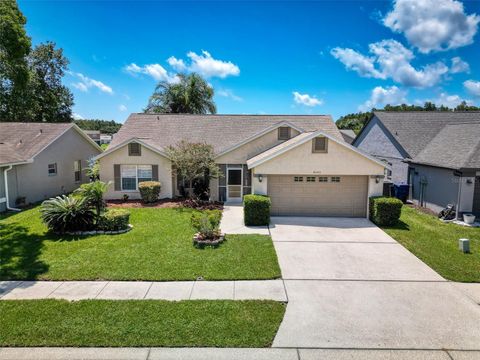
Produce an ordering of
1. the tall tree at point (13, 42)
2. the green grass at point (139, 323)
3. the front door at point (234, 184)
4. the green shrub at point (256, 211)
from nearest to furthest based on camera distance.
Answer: the green grass at point (139, 323) → the tall tree at point (13, 42) → the green shrub at point (256, 211) → the front door at point (234, 184)

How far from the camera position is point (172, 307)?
698 centimetres

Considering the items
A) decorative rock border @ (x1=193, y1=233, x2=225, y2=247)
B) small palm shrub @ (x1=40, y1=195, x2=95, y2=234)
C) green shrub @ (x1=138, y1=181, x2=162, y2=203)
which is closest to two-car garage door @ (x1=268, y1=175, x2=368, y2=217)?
decorative rock border @ (x1=193, y1=233, x2=225, y2=247)

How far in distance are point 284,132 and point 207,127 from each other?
5.88 metres

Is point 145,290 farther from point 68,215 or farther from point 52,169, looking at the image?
point 52,169

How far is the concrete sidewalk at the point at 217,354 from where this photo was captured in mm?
5500

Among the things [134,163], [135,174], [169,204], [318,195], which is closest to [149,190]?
[169,204]

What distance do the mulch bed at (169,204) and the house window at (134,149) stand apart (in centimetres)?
283

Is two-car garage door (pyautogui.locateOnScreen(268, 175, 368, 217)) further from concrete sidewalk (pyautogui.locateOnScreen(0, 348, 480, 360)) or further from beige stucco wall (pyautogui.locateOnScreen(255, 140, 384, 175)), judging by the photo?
concrete sidewalk (pyautogui.locateOnScreen(0, 348, 480, 360))

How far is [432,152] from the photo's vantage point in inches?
710

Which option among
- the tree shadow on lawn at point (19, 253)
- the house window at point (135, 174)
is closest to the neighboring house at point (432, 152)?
the house window at point (135, 174)

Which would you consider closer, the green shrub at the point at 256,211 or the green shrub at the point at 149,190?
the green shrub at the point at 256,211

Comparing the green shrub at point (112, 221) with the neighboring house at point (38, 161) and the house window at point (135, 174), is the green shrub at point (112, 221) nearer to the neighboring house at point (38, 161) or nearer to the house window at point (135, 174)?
the house window at point (135, 174)

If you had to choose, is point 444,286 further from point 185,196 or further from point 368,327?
point 185,196

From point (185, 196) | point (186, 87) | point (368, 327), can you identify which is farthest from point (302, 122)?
point (186, 87)
